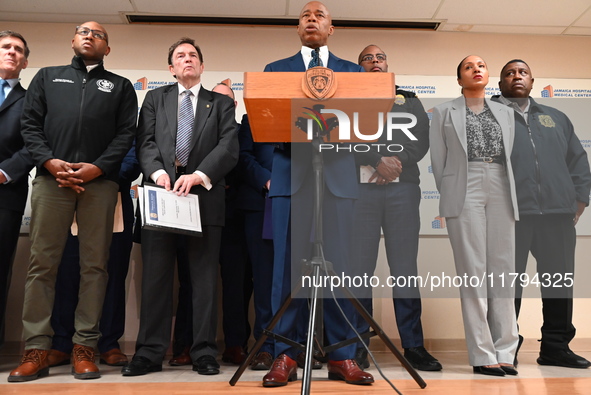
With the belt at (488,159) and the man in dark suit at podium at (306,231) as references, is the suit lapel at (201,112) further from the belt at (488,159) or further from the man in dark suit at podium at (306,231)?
the belt at (488,159)

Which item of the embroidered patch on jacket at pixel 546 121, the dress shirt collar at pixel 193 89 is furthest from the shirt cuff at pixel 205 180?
the embroidered patch on jacket at pixel 546 121

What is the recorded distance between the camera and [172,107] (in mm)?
2941

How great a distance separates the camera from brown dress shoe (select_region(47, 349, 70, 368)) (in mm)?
3062

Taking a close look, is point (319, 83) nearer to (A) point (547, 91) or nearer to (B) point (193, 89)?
(B) point (193, 89)

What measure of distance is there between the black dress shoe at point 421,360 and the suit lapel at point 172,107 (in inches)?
67.0

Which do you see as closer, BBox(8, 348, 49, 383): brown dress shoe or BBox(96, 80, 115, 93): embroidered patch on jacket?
BBox(8, 348, 49, 383): brown dress shoe

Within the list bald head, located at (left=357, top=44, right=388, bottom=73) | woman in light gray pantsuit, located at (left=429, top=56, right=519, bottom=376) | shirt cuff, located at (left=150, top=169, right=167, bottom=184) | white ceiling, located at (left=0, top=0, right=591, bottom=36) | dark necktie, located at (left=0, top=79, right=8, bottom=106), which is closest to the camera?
shirt cuff, located at (left=150, top=169, right=167, bottom=184)

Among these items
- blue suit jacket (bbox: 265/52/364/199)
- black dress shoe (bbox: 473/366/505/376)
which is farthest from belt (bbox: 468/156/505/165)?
black dress shoe (bbox: 473/366/505/376)

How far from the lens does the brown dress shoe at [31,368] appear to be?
2.50 meters

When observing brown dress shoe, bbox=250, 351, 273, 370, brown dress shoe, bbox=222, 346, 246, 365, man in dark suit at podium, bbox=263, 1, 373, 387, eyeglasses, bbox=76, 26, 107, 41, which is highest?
eyeglasses, bbox=76, 26, 107, 41

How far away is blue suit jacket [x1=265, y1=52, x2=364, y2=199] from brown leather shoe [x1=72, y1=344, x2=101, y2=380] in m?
1.16

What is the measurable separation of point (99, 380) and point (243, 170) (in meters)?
1.36

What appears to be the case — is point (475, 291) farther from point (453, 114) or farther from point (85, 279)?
point (85, 279)

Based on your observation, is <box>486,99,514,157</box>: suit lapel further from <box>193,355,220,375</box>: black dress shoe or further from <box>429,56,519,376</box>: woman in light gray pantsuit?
<box>193,355,220,375</box>: black dress shoe
